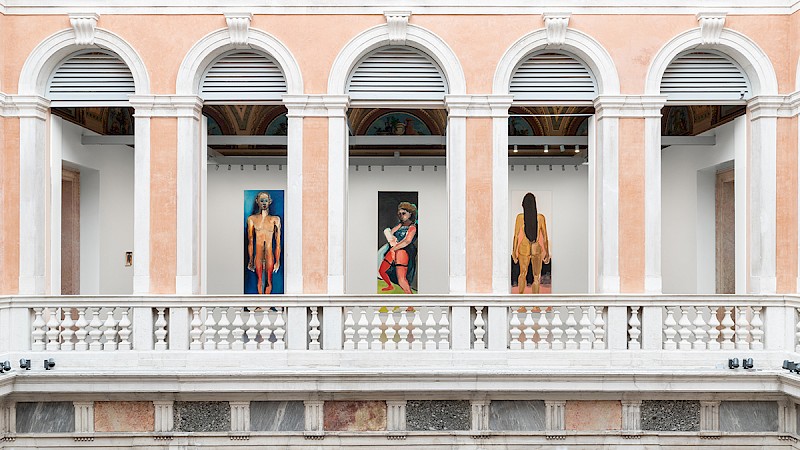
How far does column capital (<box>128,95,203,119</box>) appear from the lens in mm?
6465

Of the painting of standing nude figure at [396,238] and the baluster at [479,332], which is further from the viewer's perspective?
the painting of standing nude figure at [396,238]

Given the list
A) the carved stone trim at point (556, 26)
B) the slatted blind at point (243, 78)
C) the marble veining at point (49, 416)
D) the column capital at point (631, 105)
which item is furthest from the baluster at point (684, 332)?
the marble veining at point (49, 416)

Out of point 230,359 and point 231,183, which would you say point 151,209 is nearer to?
point 230,359

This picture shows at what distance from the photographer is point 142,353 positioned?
6258mm

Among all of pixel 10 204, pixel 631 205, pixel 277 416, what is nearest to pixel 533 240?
pixel 631 205

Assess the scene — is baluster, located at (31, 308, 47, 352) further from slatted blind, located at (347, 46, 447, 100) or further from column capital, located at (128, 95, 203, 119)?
slatted blind, located at (347, 46, 447, 100)

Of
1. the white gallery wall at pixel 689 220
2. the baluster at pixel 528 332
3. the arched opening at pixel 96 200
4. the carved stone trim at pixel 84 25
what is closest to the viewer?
the baluster at pixel 528 332

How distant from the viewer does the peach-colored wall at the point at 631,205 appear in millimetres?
6508

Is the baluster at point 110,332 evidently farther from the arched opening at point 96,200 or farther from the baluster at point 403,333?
the baluster at point 403,333

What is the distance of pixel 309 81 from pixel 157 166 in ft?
5.65

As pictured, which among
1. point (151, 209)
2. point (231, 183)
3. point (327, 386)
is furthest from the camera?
point (231, 183)

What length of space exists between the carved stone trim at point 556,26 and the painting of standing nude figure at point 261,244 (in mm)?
4897

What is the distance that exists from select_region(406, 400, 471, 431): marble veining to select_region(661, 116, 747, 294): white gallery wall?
4204 mm
